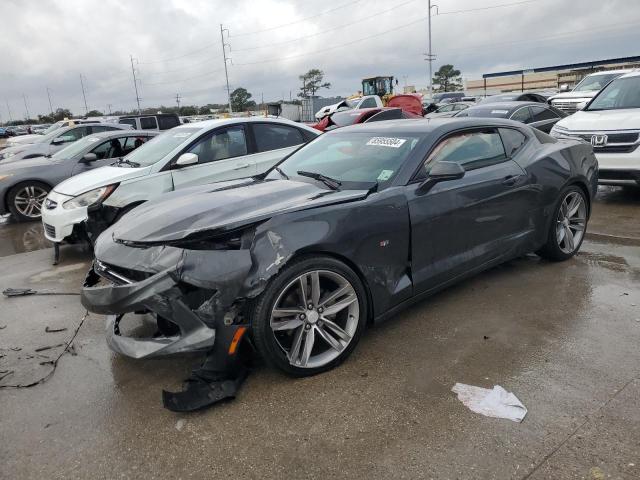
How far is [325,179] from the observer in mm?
3805

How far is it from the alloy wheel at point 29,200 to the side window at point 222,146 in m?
4.18

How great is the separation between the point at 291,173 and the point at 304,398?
202 cm

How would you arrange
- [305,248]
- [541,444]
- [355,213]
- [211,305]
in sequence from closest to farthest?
[541,444], [211,305], [305,248], [355,213]

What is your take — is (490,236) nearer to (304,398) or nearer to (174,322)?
(304,398)

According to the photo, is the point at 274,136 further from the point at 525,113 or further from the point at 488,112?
the point at 525,113

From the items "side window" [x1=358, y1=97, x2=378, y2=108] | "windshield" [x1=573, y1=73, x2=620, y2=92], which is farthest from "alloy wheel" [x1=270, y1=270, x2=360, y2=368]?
"side window" [x1=358, y1=97, x2=378, y2=108]

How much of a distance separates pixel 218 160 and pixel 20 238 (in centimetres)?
380

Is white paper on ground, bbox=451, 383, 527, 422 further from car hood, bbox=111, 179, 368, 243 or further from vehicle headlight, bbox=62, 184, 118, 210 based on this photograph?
vehicle headlight, bbox=62, 184, 118, 210

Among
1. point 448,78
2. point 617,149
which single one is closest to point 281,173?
point 617,149

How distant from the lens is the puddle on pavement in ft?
23.1

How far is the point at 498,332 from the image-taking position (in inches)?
140

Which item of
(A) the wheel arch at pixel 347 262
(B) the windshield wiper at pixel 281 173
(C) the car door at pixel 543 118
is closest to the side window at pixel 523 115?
(C) the car door at pixel 543 118

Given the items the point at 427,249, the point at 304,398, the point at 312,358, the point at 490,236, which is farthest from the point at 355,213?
the point at 490,236

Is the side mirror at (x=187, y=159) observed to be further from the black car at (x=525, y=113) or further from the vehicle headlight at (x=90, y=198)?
the black car at (x=525, y=113)
